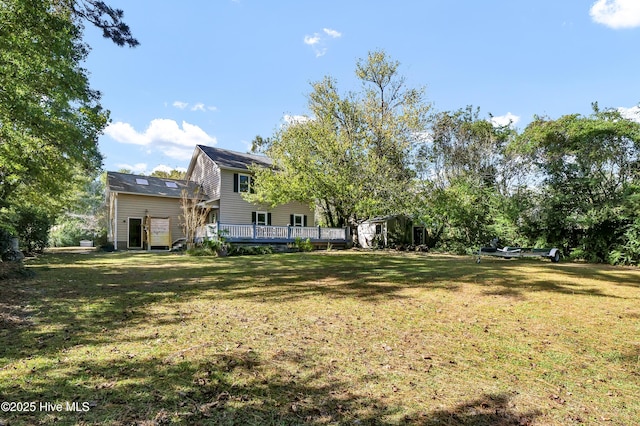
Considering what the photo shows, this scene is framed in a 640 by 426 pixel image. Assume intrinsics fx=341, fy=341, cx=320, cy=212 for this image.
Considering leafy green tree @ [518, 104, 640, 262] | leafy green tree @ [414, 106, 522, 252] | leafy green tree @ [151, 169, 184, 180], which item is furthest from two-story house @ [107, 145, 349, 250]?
leafy green tree @ [151, 169, 184, 180]

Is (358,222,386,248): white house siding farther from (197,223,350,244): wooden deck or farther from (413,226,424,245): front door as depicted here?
(197,223,350,244): wooden deck

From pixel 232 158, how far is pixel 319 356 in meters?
21.4

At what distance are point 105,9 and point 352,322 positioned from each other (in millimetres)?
9020

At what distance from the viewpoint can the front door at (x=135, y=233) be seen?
20641 mm

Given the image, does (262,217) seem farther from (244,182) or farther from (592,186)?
(592,186)

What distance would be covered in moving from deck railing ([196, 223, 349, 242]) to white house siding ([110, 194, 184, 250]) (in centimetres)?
424

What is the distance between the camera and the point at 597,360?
3.63 meters

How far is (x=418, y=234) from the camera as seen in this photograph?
25.1m

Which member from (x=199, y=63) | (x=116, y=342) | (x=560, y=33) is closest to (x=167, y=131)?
(x=199, y=63)

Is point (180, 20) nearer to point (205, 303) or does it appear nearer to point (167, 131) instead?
point (205, 303)

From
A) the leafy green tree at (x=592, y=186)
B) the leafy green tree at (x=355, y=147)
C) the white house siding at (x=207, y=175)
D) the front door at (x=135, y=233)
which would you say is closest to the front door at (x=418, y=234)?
the leafy green tree at (x=355, y=147)

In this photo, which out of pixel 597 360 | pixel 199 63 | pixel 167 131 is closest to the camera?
pixel 597 360

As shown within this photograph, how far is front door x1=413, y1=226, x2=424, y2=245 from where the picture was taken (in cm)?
2484

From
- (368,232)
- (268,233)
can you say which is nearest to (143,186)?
(268,233)
